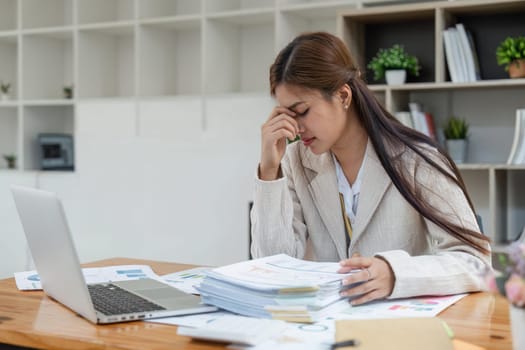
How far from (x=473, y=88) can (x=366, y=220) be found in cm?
165

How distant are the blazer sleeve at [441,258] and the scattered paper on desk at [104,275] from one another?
61cm

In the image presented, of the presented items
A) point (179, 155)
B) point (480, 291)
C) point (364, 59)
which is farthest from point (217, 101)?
point (480, 291)

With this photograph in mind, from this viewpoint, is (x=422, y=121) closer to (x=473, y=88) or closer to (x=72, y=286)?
(x=473, y=88)

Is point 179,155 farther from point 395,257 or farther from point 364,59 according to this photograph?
point 395,257

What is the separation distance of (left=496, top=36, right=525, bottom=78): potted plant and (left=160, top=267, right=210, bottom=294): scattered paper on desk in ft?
6.09

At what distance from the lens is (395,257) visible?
149cm

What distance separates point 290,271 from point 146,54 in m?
2.88

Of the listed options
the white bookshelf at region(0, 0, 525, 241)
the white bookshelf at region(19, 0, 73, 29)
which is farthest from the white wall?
the white bookshelf at region(19, 0, 73, 29)

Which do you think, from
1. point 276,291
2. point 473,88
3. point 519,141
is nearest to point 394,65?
point 473,88

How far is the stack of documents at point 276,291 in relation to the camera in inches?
50.6

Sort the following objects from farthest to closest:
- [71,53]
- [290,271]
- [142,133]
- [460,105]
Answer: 1. [71,53]
2. [142,133]
3. [460,105]
4. [290,271]

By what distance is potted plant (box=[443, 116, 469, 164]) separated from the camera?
3219mm

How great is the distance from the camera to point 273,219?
1.86 metres

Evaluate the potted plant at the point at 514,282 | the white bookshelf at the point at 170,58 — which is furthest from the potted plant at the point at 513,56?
the potted plant at the point at 514,282
